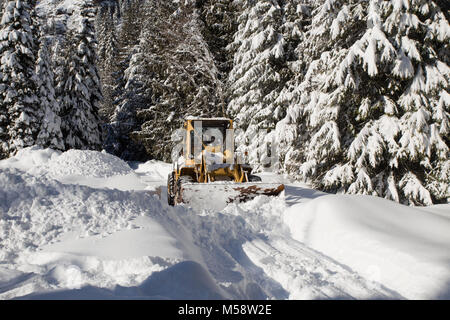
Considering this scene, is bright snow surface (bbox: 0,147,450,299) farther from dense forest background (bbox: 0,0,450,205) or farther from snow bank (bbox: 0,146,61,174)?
snow bank (bbox: 0,146,61,174)

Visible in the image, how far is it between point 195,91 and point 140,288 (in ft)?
58.6

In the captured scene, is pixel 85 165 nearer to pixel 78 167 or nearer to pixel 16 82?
pixel 78 167

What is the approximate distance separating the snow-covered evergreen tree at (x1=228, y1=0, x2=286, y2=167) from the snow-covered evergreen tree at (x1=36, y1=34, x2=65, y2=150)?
502 inches

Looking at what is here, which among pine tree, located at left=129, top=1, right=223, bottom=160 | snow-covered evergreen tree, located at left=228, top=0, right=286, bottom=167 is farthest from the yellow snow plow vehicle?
pine tree, located at left=129, top=1, right=223, bottom=160

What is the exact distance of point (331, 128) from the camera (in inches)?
380

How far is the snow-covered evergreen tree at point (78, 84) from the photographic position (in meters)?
24.2

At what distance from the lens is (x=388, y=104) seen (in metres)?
8.89

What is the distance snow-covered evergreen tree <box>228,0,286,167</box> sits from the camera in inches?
570

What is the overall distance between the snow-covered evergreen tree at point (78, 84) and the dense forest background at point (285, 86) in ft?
0.26

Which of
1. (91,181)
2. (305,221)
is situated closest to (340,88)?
(305,221)

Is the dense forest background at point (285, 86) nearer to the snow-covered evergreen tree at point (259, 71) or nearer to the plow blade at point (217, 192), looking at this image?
the snow-covered evergreen tree at point (259, 71)

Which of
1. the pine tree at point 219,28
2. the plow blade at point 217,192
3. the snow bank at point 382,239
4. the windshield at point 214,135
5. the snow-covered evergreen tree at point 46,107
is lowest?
the snow bank at point 382,239

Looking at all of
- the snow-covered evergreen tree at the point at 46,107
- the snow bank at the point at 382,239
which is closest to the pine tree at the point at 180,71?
the snow-covered evergreen tree at the point at 46,107
